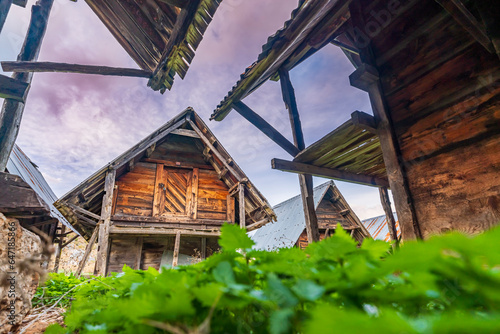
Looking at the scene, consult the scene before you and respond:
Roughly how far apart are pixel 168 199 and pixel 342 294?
9520 millimetres

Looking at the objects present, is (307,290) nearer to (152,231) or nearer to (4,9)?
(4,9)

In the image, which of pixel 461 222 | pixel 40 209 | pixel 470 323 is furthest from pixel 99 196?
pixel 470 323

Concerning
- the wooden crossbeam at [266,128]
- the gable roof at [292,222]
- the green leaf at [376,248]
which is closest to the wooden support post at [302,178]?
the wooden crossbeam at [266,128]

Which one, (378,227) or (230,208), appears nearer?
(230,208)

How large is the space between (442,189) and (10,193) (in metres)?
4.00

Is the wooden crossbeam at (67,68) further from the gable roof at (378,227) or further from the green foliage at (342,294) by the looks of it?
the gable roof at (378,227)

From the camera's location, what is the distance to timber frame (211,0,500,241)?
2297mm

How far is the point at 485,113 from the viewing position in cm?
235

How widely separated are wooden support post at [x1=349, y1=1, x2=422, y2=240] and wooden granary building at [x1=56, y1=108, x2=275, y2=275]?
6.42 m

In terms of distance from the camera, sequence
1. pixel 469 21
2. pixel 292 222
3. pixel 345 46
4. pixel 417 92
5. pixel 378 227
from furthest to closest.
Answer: pixel 378 227, pixel 292 222, pixel 345 46, pixel 417 92, pixel 469 21

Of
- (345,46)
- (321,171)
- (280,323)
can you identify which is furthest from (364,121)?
(280,323)

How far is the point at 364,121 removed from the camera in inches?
113

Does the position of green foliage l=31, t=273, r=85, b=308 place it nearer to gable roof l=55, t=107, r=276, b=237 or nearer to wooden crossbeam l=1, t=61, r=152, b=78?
wooden crossbeam l=1, t=61, r=152, b=78

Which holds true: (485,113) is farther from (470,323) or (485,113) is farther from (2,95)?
(2,95)
